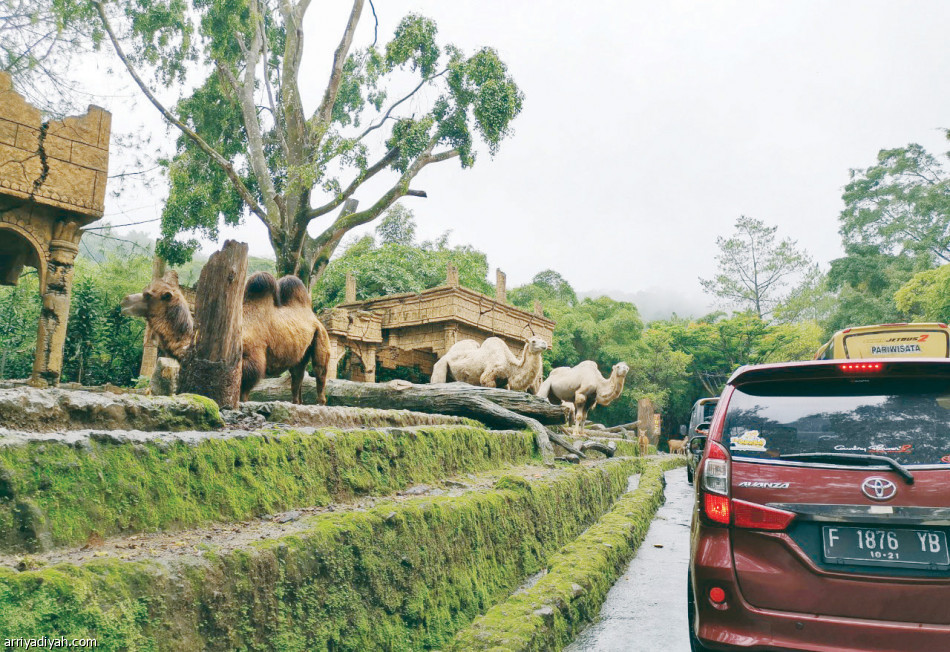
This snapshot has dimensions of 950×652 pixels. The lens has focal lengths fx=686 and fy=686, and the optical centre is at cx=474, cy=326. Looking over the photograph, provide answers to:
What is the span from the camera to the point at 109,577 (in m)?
2.33

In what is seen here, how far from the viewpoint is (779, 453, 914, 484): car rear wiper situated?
2947 mm

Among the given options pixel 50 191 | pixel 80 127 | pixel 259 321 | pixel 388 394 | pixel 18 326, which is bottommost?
pixel 388 394

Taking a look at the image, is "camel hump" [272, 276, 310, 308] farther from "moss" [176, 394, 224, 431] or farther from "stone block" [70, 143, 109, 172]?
"stone block" [70, 143, 109, 172]

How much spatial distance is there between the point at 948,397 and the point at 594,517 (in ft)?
21.6

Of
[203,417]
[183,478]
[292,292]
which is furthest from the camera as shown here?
[292,292]

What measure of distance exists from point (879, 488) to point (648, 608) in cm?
267

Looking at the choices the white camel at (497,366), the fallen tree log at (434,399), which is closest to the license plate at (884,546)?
the fallen tree log at (434,399)

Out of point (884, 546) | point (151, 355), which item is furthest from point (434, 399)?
point (151, 355)

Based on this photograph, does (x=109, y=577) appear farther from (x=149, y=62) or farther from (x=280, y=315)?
(x=149, y=62)

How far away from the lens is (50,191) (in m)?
9.26

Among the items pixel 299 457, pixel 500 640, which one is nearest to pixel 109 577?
pixel 500 640

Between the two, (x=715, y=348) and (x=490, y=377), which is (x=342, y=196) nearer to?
(x=490, y=377)

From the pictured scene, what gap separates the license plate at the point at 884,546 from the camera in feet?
9.32

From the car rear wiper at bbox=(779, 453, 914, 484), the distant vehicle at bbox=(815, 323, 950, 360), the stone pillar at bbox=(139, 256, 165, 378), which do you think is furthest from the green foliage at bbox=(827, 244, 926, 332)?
the car rear wiper at bbox=(779, 453, 914, 484)
